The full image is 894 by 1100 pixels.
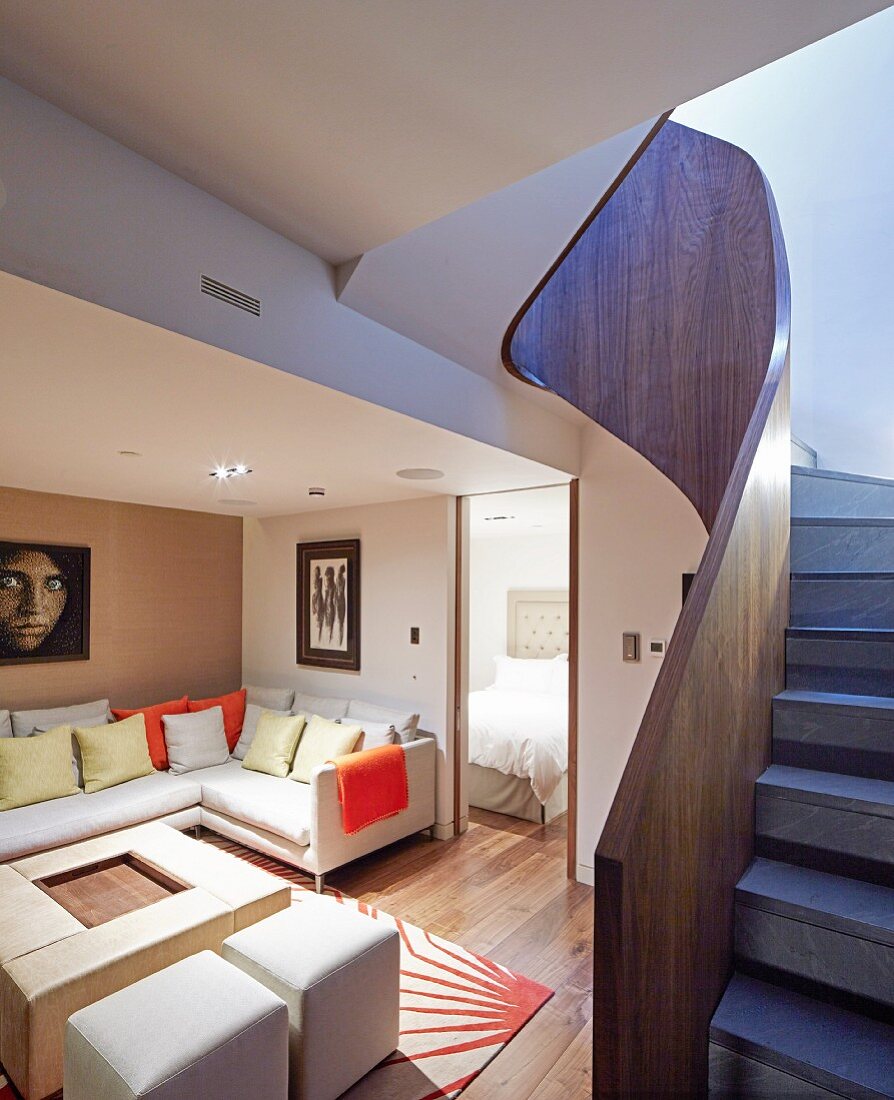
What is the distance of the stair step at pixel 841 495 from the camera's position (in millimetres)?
2625

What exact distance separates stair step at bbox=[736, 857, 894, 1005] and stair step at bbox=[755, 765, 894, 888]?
0.04m

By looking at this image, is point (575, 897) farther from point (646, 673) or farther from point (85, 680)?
point (85, 680)

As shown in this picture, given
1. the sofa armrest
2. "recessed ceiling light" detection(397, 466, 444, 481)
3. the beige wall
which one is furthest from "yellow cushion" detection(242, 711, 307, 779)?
"recessed ceiling light" detection(397, 466, 444, 481)

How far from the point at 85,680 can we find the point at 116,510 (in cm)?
118

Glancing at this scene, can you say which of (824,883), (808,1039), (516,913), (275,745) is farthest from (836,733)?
(275,745)

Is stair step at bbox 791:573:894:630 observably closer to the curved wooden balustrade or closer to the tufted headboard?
the curved wooden balustrade

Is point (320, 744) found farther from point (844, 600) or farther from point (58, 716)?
point (844, 600)

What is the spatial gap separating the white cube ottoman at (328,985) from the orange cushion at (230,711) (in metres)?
2.50

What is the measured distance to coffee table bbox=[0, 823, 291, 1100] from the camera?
2.04 meters

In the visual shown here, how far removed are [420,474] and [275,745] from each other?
201cm

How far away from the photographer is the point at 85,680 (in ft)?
14.5

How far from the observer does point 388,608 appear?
4.51 m

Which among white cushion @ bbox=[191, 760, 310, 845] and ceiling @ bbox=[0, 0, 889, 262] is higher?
ceiling @ bbox=[0, 0, 889, 262]

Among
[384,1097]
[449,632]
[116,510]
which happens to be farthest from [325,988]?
[116,510]
